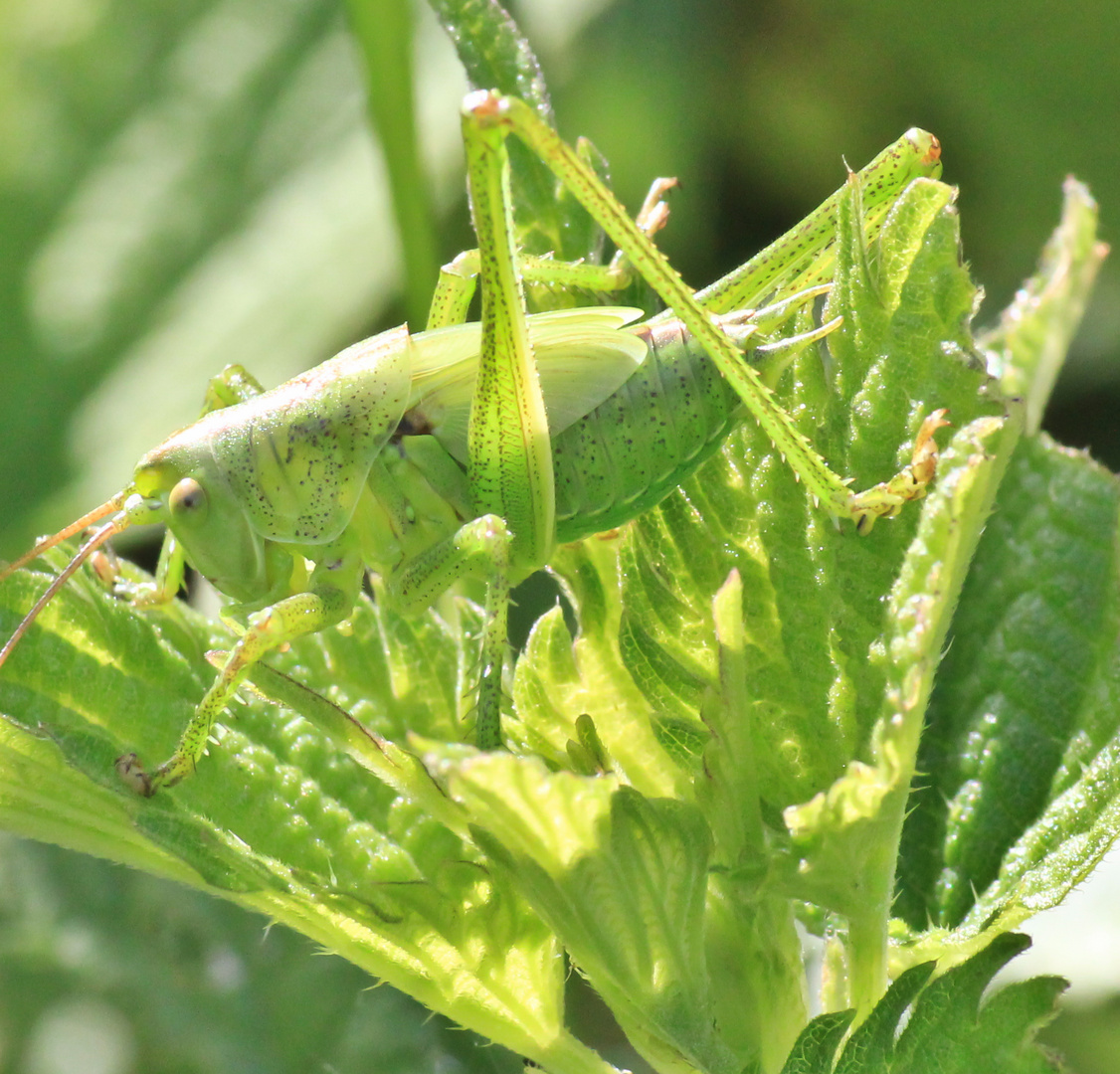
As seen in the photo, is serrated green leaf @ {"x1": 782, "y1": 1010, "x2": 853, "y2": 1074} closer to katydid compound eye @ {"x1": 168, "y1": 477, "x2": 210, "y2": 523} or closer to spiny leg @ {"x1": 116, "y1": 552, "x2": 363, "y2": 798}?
spiny leg @ {"x1": 116, "y1": 552, "x2": 363, "y2": 798}

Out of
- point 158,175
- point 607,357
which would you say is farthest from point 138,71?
point 607,357

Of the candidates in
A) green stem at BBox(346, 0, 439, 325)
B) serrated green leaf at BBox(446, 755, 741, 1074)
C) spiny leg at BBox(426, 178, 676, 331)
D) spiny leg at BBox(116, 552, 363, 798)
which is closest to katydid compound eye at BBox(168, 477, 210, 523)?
spiny leg at BBox(116, 552, 363, 798)

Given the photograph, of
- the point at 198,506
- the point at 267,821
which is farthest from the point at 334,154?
the point at 267,821

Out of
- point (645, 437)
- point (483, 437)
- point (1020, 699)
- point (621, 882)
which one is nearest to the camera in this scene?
point (621, 882)

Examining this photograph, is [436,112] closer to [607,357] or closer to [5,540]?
[5,540]

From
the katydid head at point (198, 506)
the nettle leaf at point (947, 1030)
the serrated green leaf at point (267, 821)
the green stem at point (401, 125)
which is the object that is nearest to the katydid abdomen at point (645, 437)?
the serrated green leaf at point (267, 821)

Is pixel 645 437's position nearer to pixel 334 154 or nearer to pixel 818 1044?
pixel 818 1044
